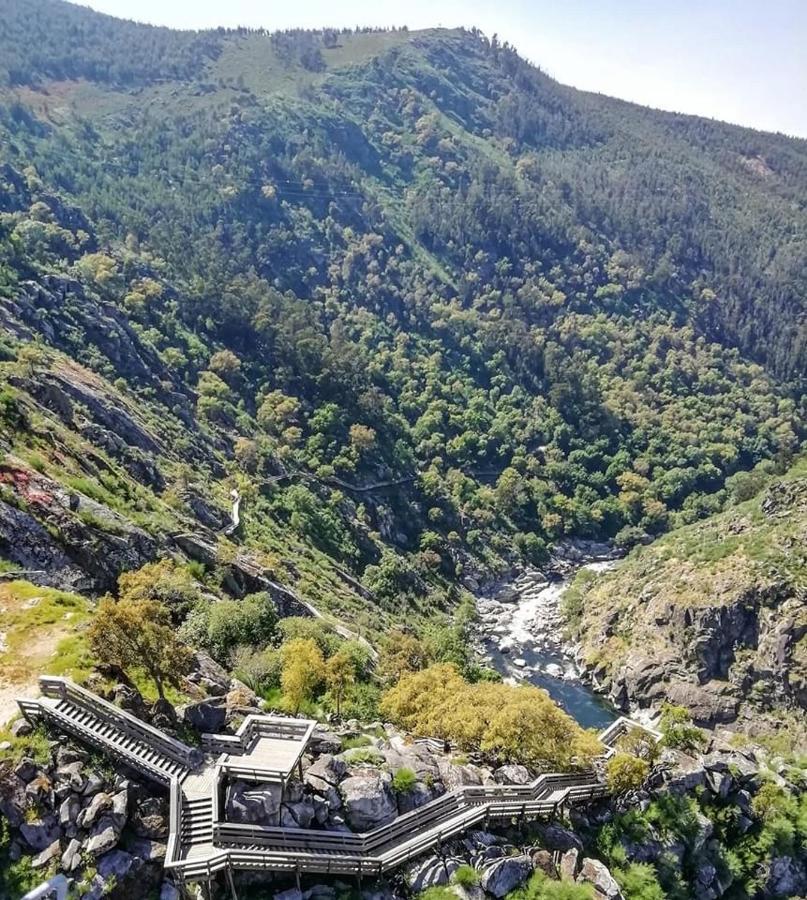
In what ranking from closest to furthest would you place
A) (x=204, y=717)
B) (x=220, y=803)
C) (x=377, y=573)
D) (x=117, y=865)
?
(x=117, y=865) < (x=220, y=803) < (x=204, y=717) < (x=377, y=573)

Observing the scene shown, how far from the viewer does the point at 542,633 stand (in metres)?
110

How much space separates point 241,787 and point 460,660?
43.0 meters

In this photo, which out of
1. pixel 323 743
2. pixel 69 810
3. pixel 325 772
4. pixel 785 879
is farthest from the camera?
pixel 785 879

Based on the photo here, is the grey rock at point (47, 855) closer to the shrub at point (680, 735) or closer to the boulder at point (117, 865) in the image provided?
the boulder at point (117, 865)

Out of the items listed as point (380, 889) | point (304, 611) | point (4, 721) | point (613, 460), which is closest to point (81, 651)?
point (4, 721)

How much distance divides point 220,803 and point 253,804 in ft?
4.35

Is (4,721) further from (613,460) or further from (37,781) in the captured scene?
(613,460)

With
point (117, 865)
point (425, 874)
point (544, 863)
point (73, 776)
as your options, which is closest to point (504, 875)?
point (544, 863)

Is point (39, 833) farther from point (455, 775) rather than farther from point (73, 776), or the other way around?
point (455, 775)

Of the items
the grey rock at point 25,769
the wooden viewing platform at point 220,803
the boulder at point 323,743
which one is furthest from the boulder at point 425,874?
the grey rock at point 25,769

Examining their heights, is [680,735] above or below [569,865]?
above

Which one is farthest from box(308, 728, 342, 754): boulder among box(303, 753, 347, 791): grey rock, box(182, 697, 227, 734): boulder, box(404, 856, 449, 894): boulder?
box(404, 856, 449, 894): boulder

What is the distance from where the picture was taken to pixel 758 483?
449ft

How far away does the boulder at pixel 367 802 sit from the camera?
30.5 meters
